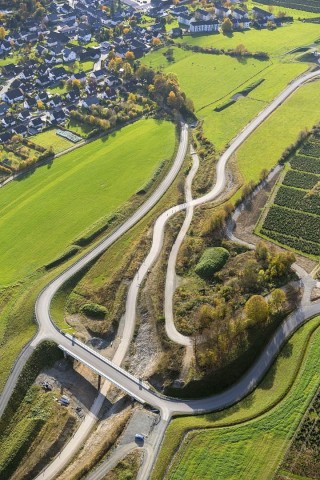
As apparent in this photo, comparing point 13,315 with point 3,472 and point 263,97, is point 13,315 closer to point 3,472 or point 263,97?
point 3,472

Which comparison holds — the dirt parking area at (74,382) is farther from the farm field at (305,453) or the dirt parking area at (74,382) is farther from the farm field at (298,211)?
the farm field at (298,211)

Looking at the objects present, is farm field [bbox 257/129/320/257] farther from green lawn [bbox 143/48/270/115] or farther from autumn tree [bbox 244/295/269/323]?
green lawn [bbox 143/48/270/115]

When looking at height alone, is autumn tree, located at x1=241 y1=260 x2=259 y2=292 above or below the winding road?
above

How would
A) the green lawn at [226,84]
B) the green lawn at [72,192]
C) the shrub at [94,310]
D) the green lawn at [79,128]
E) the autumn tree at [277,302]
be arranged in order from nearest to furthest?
the autumn tree at [277,302] < the shrub at [94,310] < the green lawn at [72,192] < the green lawn at [226,84] < the green lawn at [79,128]

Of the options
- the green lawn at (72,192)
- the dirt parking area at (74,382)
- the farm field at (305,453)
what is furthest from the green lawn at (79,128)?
the farm field at (305,453)

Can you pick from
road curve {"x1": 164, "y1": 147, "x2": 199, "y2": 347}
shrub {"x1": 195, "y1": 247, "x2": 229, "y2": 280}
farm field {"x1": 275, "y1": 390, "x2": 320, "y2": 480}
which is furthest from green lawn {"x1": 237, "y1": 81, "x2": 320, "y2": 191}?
farm field {"x1": 275, "y1": 390, "x2": 320, "y2": 480}

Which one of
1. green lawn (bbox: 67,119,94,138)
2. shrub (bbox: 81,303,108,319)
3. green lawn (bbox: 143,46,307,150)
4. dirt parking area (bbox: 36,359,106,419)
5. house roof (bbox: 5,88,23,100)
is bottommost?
dirt parking area (bbox: 36,359,106,419)

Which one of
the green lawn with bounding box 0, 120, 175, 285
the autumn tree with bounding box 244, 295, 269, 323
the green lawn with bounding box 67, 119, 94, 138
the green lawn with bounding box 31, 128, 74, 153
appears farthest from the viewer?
the green lawn with bounding box 67, 119, 94, 138
